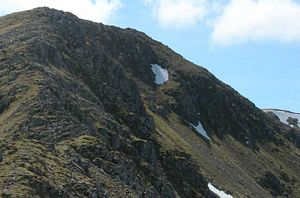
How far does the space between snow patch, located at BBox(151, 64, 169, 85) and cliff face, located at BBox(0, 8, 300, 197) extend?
682 mm

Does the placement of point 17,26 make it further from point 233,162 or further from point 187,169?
point 233,162

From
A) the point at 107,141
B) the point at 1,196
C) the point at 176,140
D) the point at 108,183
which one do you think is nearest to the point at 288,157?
the point at 176,140

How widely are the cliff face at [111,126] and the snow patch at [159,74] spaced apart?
68cm

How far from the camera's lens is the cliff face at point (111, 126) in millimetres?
51588

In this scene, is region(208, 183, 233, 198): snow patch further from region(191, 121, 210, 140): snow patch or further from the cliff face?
region(191, 121, 210, 140): snow patch

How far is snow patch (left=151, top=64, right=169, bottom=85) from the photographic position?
611ft

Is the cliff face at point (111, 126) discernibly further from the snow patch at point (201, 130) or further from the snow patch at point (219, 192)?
the snow patch at point (219, 192)

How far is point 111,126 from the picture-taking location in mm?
75500

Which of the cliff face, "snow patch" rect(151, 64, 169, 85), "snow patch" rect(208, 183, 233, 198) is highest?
"snow patch" rect(151, 64, 169, 85)

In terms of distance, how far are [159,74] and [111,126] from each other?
383 ft

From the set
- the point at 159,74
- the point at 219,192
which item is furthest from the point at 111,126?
the point at 159,74

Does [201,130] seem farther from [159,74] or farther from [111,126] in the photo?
[111,126]

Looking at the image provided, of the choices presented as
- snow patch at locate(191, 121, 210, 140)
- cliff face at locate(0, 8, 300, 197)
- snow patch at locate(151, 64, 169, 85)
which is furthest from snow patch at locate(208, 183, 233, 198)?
snow patch at locate(151, 64, 169, 85)

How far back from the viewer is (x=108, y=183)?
5400 cm
